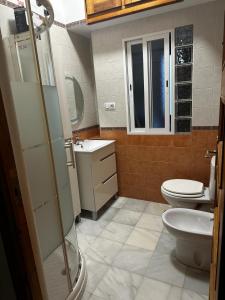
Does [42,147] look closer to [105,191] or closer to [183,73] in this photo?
[105,191]

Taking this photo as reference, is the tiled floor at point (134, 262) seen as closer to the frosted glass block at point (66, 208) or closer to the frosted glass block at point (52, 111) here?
the frosted glass block at point (66, 208)

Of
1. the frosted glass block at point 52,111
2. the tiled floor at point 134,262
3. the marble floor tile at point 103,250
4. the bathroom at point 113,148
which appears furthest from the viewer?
the marble floor tile at point 103,250

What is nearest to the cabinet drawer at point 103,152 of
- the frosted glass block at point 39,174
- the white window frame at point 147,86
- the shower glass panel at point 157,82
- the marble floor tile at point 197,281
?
the white window frame at point 147,86

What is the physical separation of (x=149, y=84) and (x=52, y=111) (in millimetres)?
1389

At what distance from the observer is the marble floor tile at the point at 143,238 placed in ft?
6.45

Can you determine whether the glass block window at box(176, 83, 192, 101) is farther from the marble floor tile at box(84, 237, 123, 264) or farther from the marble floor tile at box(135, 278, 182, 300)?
the marble floor tile at box(135, 278, 182, 300)

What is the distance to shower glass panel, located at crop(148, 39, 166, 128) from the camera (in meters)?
2.33

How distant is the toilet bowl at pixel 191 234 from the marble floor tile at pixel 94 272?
0.63m

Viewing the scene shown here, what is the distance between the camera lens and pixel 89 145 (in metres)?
2.49

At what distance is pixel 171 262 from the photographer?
5.73 feet

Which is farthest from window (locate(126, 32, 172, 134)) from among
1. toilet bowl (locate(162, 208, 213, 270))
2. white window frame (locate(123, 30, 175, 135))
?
toilet bowl (locate(162, 208, 213, 270))

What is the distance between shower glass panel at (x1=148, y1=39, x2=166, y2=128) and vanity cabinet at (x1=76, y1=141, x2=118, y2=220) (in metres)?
0.67

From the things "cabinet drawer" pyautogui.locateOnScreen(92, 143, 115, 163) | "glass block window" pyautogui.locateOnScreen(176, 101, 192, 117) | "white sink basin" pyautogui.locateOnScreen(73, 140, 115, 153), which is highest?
"glass block window" pyautogui.locateOnScreen(176, 101, 192, 117)

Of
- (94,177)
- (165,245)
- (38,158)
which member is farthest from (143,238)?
(38,158)
